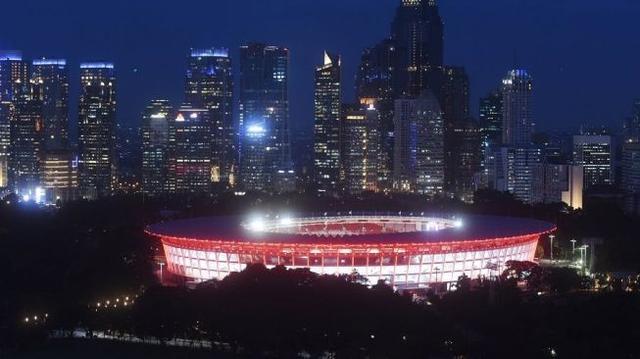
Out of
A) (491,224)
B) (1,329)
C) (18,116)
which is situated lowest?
(1,329)

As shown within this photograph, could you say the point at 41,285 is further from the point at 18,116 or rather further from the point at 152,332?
the point at 18,116

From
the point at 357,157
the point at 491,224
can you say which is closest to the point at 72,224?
the point at 491,224

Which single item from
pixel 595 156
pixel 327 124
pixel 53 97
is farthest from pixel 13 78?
pixel 595 156

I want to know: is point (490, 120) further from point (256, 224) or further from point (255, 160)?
point (256, 224)

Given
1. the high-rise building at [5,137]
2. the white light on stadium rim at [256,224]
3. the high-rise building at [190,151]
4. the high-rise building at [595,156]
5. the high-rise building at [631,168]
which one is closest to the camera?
the white light on stadium rim at [256,224]

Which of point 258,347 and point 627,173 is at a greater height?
point 627,173

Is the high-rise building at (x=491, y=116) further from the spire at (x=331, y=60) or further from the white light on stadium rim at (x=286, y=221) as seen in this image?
the white light on stadium rim at (x=286, y=221)

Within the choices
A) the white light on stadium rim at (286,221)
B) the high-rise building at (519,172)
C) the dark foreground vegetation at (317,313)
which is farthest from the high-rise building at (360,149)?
the dark foreground vegetation at (317,313)

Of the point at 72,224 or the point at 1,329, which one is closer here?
the point at 1,329
